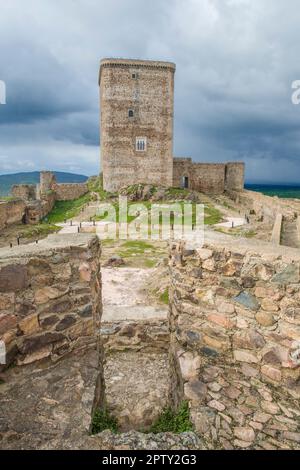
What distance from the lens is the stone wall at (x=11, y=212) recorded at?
19.6 metres

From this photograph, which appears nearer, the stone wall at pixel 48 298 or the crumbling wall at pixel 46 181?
the stone wall at pixel 48 298

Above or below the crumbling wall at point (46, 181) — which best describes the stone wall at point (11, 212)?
below

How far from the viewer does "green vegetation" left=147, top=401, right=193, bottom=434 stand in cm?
347

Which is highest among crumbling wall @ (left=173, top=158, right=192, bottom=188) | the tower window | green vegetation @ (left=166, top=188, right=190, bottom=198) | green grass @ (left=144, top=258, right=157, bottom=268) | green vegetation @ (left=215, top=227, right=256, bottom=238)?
the tower window

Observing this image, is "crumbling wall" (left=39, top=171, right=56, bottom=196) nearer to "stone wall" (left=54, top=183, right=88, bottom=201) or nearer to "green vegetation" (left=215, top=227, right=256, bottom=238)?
"stone wall" (left=54, top=183, right=88, bottom=201)

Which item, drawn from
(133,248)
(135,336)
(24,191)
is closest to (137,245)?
(133,248)

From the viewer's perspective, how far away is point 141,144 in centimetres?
3309

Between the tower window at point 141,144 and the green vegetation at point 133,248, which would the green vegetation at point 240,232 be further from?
the tower window at point 141,144

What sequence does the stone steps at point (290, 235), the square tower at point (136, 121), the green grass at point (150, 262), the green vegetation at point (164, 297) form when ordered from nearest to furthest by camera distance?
the green vegetation at point (164, 297)
the stone steps at point (290, 235)
the green grass at point (150, 262)
the square tower at point (136, 121)

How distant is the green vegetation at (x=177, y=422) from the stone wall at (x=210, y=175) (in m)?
39.4

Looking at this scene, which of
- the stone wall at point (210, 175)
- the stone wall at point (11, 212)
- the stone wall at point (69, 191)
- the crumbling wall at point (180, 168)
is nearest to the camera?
the stone wall at point (11, 212)

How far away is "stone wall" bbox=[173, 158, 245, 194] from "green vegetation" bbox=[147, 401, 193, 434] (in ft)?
129

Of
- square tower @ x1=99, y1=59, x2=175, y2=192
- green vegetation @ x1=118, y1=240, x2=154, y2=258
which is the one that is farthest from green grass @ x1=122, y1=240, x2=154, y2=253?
square tower @ x1=99, y1=59, x2=175, y2=192

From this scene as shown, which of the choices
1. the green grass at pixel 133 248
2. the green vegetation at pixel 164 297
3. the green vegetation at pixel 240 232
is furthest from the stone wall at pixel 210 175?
the green vegetation at pixel 164 297
